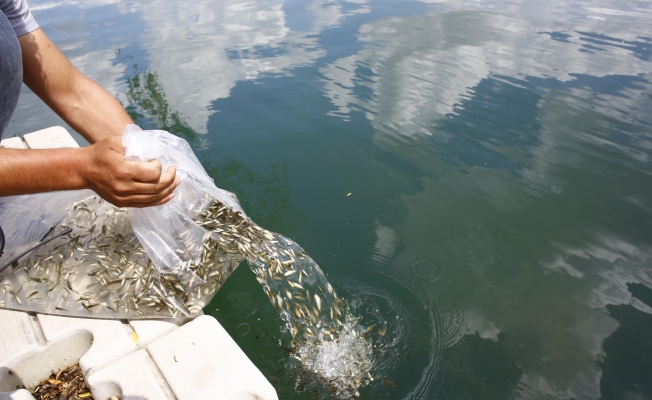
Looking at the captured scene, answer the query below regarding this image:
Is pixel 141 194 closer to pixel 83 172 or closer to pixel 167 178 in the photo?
pixel 167 178

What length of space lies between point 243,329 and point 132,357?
1040 millimetres

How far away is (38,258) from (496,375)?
2.74 metres

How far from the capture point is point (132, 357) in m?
1.88

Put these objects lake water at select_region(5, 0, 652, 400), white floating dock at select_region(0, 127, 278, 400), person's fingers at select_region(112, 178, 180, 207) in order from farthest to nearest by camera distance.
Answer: lake water at select_region(5, 0, 652, 400) < person's fingers at select_region(112, 178, 180, 207) < white floating dock at select_region(0, 127, 278, 400)

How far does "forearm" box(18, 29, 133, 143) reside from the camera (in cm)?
250

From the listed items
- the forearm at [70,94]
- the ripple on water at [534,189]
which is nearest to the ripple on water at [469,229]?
the ripple on water at [534,189]

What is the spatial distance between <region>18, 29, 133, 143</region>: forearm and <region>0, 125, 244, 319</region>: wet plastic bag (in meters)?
0.44

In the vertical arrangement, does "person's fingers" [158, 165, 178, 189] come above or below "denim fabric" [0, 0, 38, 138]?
below

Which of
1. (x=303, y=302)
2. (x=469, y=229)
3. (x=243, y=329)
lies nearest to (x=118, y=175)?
(x=303, y=302)

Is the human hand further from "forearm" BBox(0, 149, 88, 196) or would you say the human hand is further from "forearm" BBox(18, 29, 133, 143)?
"forearm" BBox(18, 29, 133, 143)

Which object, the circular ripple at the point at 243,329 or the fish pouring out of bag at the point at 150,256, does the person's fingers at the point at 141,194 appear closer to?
the fish pouring out of bag at the point at 150,256

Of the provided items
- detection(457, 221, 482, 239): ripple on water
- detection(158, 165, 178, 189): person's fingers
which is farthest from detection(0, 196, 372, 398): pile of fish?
detection(457, 221, 482, 239): ripple on water

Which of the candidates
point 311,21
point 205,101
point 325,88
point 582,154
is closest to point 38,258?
point 205,101

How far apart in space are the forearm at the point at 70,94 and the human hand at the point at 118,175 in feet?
2.89
